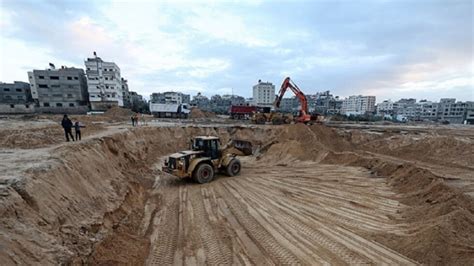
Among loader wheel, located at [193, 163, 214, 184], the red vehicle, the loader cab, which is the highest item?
the red vehicle

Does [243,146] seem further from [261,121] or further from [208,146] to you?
[261,121]

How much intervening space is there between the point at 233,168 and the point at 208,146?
207cm

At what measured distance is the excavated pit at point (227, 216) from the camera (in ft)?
16.4

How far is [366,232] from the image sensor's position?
22.0 ft

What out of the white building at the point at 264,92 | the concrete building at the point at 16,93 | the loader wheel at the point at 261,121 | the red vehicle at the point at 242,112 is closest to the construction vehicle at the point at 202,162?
the loader wheel at the point at 261,121

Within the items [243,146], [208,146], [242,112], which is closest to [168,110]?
[242,112]

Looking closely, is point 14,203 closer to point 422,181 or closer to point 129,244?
point 129,244

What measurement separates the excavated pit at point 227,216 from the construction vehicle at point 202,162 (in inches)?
23.0

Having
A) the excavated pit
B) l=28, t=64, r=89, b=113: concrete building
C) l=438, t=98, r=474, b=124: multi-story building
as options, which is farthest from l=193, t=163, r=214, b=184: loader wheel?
l=438, t=98, r=474, b=124: multi-story building

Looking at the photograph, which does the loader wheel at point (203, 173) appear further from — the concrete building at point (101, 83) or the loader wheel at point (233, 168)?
the concrete building at point (101, 83)

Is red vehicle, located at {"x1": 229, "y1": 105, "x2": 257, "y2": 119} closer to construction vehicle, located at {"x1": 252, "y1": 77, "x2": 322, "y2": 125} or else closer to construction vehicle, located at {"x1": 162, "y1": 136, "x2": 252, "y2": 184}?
construction vehicle, located at {"x1": 252, "y1": 77, "x2": 322, "y2": 125}

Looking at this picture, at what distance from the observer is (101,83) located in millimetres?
50656

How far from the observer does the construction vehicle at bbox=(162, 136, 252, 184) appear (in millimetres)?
11094

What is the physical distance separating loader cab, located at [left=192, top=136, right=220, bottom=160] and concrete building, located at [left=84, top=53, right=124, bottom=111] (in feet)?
146
